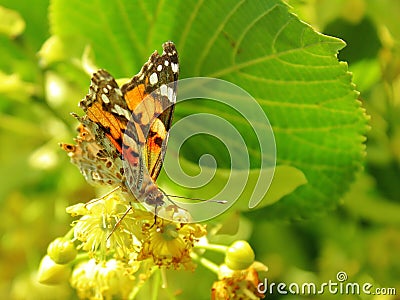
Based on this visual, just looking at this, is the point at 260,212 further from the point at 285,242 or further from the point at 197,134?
the point at 285,242

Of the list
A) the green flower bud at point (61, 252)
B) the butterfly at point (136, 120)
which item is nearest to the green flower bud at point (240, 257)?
the butterfly at point (136, 120)

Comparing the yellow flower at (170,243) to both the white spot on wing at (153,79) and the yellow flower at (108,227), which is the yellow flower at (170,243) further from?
the white spot on wing at (153,79)

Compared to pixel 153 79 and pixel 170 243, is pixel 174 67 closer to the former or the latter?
pixel 153 79

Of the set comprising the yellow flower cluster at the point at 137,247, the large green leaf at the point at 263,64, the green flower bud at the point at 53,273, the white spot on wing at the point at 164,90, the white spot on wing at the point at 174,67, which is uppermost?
the large green leaf at the point at 263,64

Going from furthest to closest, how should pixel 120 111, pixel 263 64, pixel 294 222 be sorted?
pixel 294 222, pixel 263 64, pixel 120 111

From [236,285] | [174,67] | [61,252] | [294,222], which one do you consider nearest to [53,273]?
[61,252]

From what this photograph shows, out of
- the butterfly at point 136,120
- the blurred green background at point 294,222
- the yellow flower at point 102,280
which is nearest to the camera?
the butterfly at point 136,120
